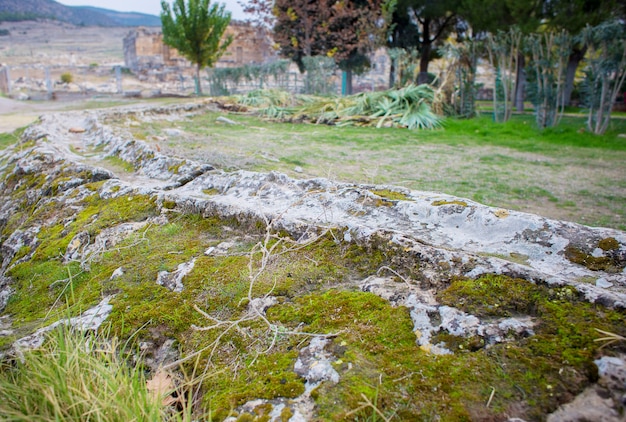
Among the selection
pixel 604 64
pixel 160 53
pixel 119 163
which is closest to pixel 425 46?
pixel 604 64

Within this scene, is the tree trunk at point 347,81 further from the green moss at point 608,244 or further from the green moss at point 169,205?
the green moss at point 608,244

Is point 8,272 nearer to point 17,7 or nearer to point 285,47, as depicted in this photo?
point 285,47

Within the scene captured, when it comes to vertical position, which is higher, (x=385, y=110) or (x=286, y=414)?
(x=385, y=110)

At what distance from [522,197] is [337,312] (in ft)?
9.61

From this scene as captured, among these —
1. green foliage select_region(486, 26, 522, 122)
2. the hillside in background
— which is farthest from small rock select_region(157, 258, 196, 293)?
the hillside in background

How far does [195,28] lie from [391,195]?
20135mm

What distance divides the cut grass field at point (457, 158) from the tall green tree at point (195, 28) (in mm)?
13156

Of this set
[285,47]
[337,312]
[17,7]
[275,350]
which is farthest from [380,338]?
[17,7]

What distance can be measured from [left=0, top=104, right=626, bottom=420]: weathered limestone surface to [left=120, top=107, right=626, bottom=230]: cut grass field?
26.7 inches

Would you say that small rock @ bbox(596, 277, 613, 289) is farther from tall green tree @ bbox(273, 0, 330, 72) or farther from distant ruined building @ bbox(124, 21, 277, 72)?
distant ruined building @ bbox(124, 21, 277, 72)

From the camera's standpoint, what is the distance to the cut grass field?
3.83m

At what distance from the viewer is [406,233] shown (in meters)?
1.83

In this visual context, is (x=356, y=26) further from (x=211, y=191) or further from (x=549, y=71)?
(x=211, y=191)

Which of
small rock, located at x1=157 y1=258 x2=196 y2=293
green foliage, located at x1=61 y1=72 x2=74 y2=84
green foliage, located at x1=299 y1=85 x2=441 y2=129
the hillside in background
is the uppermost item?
the hillside in background
